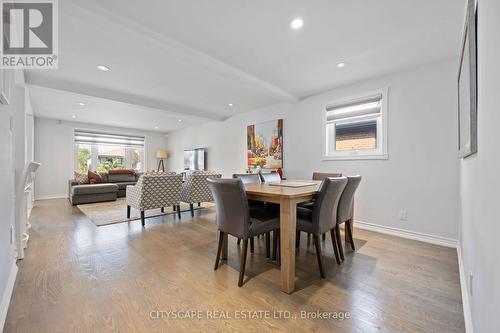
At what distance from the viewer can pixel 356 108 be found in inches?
136

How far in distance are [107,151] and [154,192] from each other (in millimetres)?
5273

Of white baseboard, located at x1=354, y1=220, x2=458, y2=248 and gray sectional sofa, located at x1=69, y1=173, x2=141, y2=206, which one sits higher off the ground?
gray sectional sofa, located at x1=69, y1=173, x2=141, y2=206

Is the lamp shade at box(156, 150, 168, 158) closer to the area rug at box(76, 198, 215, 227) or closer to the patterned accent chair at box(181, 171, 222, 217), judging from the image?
the area rug at box(76, 198, 215, 227)

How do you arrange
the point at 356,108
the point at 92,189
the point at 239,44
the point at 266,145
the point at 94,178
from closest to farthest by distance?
the point at 239,44 < the point at 356,108 < the point at 266,145 < the point at 92,189 < the point at 94,178

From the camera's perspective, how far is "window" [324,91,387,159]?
10.6 feet

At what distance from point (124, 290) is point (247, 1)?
258cm

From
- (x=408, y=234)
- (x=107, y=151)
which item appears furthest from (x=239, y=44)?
(x=107, y=151)

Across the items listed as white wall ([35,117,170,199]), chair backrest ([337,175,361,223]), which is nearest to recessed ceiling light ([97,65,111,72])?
chair backrest ([337,175,361,223])

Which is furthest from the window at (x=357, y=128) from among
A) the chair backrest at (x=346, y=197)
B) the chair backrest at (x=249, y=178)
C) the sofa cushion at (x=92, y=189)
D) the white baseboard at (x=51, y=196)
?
the white baseboard at (x=51, y=196)

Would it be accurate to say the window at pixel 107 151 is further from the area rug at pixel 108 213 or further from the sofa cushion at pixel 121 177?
the area rug at pixel 108 213

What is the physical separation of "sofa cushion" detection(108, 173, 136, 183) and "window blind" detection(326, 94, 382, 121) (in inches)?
242

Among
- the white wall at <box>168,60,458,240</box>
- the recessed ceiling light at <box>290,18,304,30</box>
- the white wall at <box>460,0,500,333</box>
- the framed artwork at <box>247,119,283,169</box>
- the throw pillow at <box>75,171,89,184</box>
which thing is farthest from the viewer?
the throw pillow at <box>75,171,89,184</box>

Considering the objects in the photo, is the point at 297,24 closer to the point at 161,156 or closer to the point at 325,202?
the point at 325,202

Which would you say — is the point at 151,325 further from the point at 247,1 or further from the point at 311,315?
the point at 247,1
